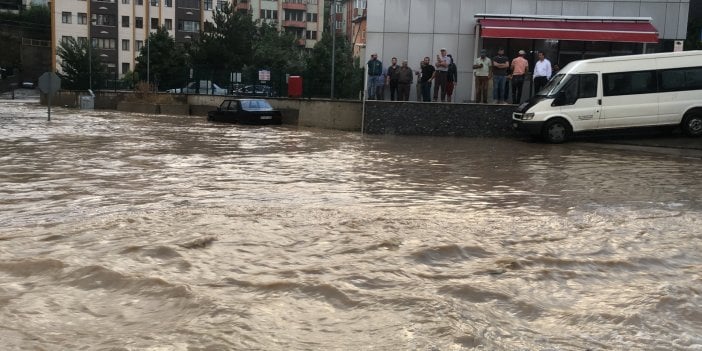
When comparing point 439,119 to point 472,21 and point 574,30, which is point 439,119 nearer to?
point 472,21

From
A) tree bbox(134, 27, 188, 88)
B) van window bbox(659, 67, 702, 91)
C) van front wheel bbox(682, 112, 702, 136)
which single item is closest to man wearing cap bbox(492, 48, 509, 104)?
van window bbox(659, 67, 702, 91)

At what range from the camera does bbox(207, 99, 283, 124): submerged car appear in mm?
30453

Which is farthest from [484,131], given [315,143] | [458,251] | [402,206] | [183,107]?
[183,107]

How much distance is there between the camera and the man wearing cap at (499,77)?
72.0 ft

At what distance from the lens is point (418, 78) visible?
2400 cm

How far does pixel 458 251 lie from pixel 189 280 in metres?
2.53

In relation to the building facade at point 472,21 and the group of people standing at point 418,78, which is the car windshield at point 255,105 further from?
the group of people standing at point 418,78

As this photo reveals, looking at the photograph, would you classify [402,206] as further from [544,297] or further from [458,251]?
[544,297]

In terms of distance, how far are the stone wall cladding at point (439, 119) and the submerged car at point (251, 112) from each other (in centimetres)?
783

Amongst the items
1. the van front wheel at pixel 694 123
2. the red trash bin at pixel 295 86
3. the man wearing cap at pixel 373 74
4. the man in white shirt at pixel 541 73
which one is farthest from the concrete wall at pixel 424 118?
the van front wheel at pixel 694 123

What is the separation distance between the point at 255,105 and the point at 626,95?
16209 millimetres

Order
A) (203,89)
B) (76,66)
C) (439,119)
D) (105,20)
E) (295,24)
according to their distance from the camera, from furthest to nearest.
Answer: (295,24) < (105,20) < (76,66) < (203,89) < (439,119)

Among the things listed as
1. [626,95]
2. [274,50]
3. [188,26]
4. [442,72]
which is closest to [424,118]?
[442,72]

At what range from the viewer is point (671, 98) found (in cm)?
1900
